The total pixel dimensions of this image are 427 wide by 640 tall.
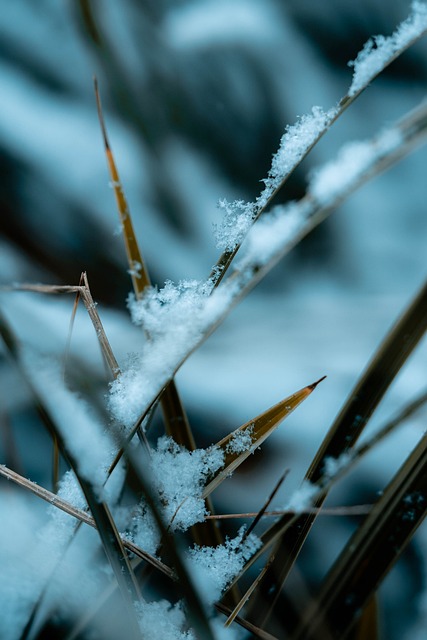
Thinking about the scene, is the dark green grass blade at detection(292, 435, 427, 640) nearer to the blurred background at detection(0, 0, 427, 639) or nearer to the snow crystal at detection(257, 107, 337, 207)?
the snow crystal at detection(257, 107, 337, 207)

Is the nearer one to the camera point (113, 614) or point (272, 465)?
point (113, 614)

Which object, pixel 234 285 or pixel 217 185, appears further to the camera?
pixel 217 185

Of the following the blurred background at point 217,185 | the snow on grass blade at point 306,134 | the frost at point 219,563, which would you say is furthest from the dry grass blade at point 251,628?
the blurred background at point 217,185

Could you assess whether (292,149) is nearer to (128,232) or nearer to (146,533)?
(128,232)

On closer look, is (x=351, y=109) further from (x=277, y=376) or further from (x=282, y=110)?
(x=277, y=376)

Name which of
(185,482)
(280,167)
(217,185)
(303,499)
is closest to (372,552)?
(303,499)

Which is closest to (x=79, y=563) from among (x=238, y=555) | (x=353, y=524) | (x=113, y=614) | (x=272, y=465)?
(x=113, y=614)

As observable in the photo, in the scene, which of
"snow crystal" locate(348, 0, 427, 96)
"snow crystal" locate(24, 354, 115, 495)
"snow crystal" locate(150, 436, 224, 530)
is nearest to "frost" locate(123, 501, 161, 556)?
"snow crystal" locate(150, 436, 224, 530)
